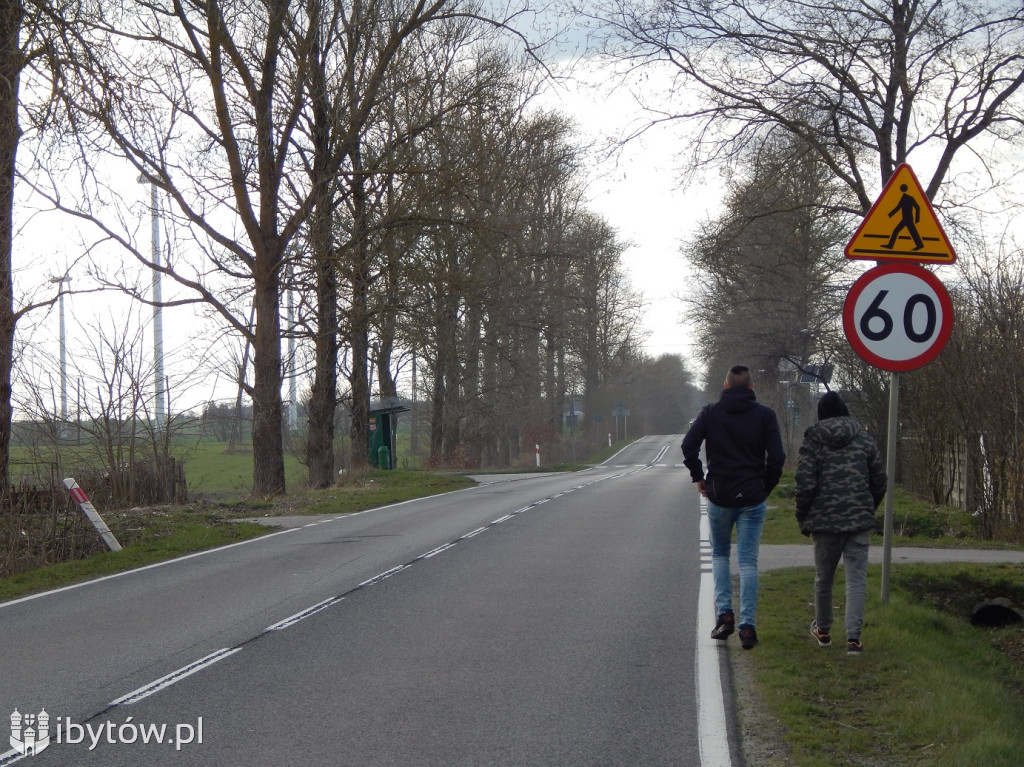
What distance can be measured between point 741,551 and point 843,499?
0.82 m

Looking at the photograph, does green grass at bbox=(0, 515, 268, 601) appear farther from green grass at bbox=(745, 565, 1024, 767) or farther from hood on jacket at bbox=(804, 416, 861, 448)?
hood on jacket at bbox=(804, 416, 861, 448)

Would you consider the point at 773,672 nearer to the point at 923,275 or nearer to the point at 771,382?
the point at 923,275

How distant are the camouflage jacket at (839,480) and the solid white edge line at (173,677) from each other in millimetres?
3981

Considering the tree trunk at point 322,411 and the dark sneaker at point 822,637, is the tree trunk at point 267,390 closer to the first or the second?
the tree trunk at point 322,411

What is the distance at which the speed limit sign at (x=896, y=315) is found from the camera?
7652 millimetres

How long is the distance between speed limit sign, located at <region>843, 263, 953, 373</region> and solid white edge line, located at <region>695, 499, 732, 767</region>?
7.63 feet

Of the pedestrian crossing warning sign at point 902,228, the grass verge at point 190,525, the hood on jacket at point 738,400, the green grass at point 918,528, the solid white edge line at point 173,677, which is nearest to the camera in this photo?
the solid white edge line at point 173,677

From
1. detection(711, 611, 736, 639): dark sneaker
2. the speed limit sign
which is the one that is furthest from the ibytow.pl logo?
the speed limit sign

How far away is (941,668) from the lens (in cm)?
656

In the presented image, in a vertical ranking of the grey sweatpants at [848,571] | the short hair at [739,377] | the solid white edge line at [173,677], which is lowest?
the solid white edge line at [173,677]

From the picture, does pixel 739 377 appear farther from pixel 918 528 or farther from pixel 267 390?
pixel 267 390

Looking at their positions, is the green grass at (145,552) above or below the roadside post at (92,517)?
below

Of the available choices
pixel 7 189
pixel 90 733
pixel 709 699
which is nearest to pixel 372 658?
pixel 90 733

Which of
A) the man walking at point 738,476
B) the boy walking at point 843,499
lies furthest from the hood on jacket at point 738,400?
the boy walking at point 843,499
